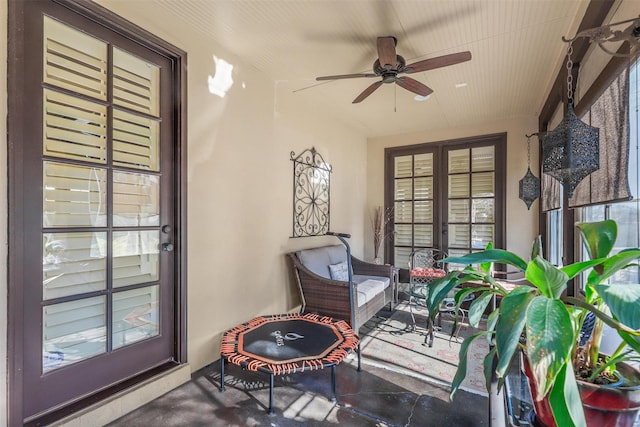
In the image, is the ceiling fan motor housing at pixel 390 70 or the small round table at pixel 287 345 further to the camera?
the ceiling fan motor housing at pixel 390 70

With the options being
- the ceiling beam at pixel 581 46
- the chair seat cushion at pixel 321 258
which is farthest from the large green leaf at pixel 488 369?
the chair seat cushion at pixel 321 258

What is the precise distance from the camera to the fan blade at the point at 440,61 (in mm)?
2164

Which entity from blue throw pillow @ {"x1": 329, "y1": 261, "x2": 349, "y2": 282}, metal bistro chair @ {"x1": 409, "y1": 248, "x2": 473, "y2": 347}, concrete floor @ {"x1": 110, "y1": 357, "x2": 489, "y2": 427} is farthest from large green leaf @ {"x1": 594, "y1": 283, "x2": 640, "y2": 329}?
blue throw pillow @ {"x1": 329, "y1": 261, "x2": 349, "y2": 282}

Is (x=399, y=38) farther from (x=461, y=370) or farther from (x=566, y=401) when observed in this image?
(x=566, y=401)

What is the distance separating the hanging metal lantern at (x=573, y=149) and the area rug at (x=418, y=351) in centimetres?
161

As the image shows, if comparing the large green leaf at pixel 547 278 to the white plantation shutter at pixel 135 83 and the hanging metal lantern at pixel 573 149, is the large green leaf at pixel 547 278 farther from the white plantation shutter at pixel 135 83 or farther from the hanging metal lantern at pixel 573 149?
the white plantation shutter at pixel 135 83

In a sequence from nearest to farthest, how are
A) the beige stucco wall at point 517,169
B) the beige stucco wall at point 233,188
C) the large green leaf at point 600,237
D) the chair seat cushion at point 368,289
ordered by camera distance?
the large green leaf at point 600,237 → the beige stucco wall at point 233,188 → the chair seat cushion at point 368,289 → the beige stucco wall at point 517,169

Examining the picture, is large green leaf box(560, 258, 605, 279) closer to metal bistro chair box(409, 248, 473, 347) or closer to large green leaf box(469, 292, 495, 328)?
large green leaf box(469, 292, 495, 328)

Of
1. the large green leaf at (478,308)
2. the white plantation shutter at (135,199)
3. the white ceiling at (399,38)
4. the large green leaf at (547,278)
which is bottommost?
the large green leaf at (478,308)

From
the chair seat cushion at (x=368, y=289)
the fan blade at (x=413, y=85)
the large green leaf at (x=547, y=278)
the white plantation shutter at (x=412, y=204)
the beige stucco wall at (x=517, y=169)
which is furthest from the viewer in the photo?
the white plantation shutter at (x=412, y=204)

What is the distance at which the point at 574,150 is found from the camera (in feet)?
5.59

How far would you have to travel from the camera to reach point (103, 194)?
1974 mm

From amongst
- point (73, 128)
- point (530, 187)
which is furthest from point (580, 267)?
point (530, 187)

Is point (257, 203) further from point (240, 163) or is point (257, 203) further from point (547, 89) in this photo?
point (547, 89)
